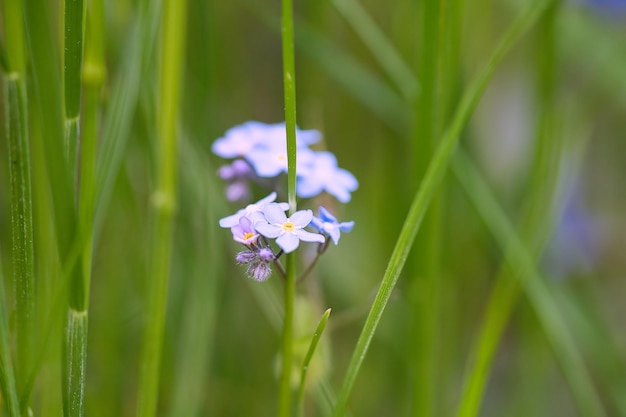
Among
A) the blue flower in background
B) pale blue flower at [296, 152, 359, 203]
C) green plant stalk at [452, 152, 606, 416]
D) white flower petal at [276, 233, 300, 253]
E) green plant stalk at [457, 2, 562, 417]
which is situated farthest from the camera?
the blue flower in background

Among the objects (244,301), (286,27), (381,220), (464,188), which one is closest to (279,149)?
(286,27)

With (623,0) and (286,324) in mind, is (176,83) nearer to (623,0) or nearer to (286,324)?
(286,324)

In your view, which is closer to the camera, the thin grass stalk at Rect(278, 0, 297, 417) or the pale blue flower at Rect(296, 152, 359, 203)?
the thin grass stalk at Rect(278, 0, 297, 417)

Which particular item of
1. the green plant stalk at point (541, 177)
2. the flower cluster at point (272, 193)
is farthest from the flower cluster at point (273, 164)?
the green plant stalk at point (541, 177)

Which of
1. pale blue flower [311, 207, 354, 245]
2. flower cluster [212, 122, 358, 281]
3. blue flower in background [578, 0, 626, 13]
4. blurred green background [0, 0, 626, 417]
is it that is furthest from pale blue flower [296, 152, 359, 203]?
blue flower in background [578, 0, 626, 13]

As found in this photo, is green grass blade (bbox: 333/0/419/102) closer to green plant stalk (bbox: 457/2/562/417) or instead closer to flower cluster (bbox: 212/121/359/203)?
green plant stalk (bbox: 457/2/562/417)
